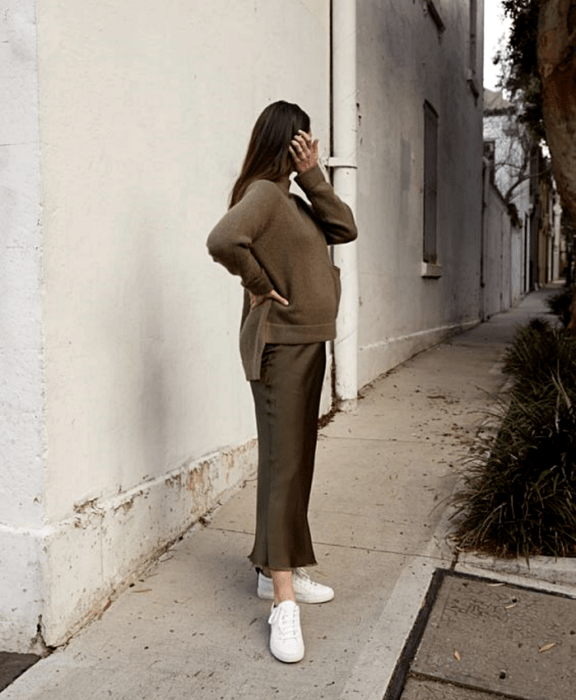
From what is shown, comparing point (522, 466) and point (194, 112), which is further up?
point (194, 112)

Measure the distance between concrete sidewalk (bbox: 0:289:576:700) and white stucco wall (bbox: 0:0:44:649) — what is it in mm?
288

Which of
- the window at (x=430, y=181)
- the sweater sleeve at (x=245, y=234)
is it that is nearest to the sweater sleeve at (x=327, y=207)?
the sweater sleeve at (x=245, y=234)

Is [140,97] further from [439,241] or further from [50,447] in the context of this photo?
[439,241]

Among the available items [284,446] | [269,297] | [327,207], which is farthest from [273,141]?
[284,446]

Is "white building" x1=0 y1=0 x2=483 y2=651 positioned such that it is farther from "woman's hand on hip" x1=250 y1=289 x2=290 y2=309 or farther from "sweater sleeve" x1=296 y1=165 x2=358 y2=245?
"sweater sleeve" x1=296 y1=165 x2=358 y2=245

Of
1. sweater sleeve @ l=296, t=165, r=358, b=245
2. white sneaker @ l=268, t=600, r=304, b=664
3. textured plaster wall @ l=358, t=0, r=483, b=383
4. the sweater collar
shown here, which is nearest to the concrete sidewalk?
white sneaker @ l=268, t=600, r=304, b=664

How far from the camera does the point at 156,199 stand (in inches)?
132

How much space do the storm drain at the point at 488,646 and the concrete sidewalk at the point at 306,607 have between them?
8cm

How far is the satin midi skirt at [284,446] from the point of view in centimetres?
273

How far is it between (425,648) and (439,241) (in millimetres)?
9124

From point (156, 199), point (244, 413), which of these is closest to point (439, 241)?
point (244, 413)

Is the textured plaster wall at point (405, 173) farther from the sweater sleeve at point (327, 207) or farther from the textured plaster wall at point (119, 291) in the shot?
the sweater sleeve at point (327, 207)

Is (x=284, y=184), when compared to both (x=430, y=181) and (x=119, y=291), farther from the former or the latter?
(x=430, y=181)

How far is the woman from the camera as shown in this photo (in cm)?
267
